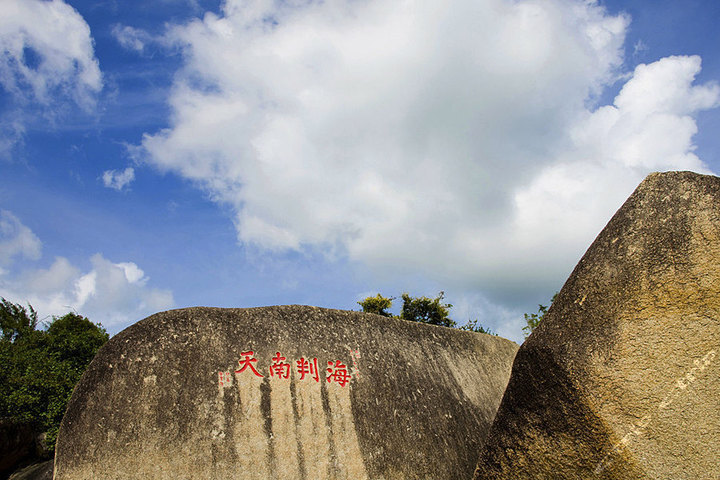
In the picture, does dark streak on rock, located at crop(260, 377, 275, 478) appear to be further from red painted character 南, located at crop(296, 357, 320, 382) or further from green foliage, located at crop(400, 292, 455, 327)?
green foliage, located at crop(400, 292, 455, 327)

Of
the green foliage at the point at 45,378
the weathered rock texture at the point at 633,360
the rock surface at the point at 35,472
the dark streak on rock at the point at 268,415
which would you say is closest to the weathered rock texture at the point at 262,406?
the dark streak on rock at the point at 268,415

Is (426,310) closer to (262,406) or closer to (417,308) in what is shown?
(417,308)

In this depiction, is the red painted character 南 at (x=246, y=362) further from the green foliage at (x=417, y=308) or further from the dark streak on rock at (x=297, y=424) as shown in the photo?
the green foliage at (x=417, y=308)

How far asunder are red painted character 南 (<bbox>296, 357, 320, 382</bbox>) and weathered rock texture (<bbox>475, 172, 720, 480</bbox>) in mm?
2795

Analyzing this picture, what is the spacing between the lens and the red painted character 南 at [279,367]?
548cm

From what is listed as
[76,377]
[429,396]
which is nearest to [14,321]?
[76,377]

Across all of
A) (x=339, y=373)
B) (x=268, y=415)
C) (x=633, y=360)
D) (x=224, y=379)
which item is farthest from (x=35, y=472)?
(x=633, y=360)

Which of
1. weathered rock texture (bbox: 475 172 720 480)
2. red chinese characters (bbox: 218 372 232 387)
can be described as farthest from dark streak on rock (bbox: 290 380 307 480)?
weathered rock texture (bbox: 475 172 720 480)

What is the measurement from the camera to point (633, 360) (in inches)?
112

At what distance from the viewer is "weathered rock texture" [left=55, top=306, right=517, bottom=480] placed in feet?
15.5

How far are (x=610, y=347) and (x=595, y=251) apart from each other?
0.67 meters

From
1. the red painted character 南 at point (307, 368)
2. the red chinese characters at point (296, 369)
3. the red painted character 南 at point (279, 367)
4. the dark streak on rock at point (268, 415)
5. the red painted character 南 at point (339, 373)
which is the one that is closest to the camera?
the dark streak on rock at point (268, 415)

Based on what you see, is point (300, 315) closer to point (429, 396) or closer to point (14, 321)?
point (429, 396)

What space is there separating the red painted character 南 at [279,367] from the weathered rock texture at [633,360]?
2.87 meters
